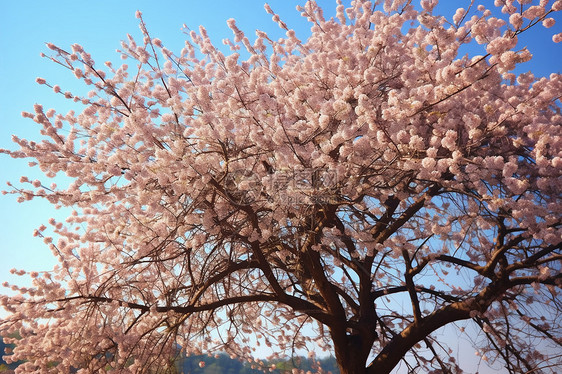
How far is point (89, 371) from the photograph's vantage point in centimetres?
535

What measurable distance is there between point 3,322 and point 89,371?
3.98 feet

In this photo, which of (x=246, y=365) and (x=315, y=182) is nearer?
(x=315, y=182)

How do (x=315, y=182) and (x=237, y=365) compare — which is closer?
(x=315, y=182)

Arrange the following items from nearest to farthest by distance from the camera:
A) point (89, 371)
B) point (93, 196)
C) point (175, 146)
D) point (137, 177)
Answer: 1. point (175, 146)
2. point (137, 177)
3. point (93, 196)
4. point (89, 371)

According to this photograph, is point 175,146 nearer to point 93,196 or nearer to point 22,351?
point 93,196

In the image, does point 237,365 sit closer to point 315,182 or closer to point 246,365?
point 246,365

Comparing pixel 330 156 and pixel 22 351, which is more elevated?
pixel 330 156

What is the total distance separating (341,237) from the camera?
5.36m

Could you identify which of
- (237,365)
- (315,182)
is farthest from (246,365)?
(315,182)

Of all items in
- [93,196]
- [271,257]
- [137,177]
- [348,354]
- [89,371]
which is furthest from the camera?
[271,257]

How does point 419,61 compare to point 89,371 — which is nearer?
point 419,61

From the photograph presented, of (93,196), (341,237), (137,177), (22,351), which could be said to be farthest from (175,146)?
(22,351)

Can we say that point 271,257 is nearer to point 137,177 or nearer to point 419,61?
point 137,177

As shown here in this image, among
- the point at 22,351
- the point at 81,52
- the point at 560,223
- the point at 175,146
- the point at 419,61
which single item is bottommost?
the point at 22,351
